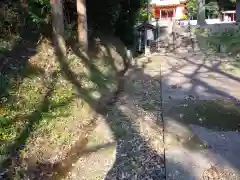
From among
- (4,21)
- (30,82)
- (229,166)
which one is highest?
(4,21)

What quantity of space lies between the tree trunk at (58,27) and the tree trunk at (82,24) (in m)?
0.94

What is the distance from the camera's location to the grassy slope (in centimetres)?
515

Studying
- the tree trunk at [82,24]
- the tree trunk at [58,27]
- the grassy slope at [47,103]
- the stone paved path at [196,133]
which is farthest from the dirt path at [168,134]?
the tree trunk at [58,27]

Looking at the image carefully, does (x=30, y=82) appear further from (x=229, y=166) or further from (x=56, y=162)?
(x=229, y=166)

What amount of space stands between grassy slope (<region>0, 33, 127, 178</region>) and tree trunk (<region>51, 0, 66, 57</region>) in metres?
0.24

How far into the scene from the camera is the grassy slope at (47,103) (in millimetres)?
5152

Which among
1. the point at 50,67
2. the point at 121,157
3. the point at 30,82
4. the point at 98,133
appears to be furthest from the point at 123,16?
the point at 121,157

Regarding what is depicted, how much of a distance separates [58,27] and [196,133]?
14.7ft

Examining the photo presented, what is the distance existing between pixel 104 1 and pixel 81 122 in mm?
6230

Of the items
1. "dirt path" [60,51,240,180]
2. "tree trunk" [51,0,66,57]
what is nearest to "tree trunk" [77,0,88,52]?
"tree trunk" [51,0,66,57]

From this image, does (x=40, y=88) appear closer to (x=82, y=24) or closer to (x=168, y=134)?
(x=168, y=134)

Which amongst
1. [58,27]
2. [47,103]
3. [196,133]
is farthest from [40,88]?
[196,133]

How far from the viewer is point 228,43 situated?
1630 cm

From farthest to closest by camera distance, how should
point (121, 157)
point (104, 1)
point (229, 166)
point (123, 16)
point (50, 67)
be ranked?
1. point (123, 16)
2. point (104, 1)
3. point (50, 67)
4. point (121, 157)
5. point (229, 166)
